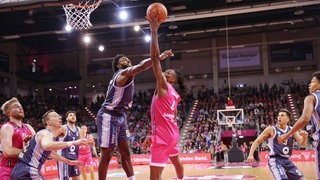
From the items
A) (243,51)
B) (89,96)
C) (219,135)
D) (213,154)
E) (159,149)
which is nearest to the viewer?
(159,149)

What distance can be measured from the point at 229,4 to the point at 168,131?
17507mm

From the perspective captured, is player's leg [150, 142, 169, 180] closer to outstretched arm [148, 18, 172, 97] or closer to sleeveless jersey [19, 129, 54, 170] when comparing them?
outstretched arm [148, 18, 172, 97]

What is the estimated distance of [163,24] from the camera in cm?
2289

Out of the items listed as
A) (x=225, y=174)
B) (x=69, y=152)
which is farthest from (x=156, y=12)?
(x=225, y=174)

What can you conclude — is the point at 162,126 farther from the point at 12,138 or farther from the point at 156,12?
the point at 12,138

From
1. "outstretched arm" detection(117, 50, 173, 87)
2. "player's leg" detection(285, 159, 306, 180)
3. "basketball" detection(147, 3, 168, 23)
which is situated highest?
"basketball" detection(147, 3, 168, 23)

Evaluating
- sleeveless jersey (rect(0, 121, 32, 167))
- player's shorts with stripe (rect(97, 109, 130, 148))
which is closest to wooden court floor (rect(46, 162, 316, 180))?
player's shorts with stripe (rect(97, 109, 130, 148))

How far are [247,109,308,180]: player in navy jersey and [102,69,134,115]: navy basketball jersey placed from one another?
209 centimetres

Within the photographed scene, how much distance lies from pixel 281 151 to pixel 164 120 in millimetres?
2501

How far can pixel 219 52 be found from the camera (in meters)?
29.0

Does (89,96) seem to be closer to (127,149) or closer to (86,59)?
(86,59)

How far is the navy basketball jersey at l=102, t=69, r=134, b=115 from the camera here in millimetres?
5277

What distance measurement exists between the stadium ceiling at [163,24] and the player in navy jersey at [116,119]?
725 centimetres

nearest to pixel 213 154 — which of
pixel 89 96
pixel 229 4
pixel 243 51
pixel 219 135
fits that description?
pixel 219 135
